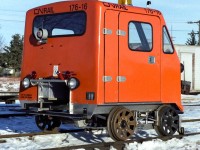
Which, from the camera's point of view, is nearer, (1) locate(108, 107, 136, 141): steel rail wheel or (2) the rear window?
(1) locate(108, 107, 136, 141): steel rail wheel

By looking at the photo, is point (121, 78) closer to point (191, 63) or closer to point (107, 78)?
point (107, 78)

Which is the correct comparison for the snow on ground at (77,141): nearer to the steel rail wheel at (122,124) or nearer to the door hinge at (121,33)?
the steel rail wheel at (122,124)

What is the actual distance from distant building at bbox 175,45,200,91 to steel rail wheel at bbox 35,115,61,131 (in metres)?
32.8

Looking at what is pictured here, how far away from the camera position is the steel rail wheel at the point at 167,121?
9788 millimetres

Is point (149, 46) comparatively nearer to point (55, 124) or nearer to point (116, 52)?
point (116, 52)

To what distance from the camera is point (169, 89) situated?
9805 millimetres

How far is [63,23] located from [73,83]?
1.43 metres

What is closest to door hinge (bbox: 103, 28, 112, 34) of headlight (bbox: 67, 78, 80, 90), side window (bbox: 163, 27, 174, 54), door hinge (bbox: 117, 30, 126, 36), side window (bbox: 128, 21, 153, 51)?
door hinge (bbox: 117, 30, 126, 36)

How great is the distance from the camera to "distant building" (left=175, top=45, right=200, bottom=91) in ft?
140

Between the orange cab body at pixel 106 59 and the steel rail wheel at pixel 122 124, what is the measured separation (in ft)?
0.66

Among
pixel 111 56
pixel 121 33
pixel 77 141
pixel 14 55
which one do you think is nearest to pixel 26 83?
pixel 77 141

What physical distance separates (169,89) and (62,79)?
2.53 m

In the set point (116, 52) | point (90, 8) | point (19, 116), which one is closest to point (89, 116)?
point (116, 52)

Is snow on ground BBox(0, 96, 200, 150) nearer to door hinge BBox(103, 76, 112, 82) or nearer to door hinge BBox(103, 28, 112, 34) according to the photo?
door hinge BBox(103, 76, 112, 82)
